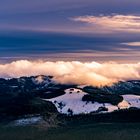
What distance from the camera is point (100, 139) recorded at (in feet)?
464

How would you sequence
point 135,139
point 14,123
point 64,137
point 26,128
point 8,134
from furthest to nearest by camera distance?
1. point 14,123
2. point 26,128
3. point 8,134
4. point 64,137
5. point 135,139

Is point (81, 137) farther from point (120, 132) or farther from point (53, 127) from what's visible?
point (53, 127)

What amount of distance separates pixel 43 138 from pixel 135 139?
26.8 m

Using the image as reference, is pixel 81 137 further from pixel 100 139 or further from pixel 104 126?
pixel 104 126

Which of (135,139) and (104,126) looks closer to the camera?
(135,139)

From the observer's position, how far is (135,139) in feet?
450

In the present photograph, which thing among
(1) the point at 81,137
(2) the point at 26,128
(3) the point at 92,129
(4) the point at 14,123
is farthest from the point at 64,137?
(4) the point at 14,123

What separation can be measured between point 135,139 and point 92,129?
26394mm

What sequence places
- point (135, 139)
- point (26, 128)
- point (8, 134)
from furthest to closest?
point (26, 128), point (8, 134), point (135, 139)

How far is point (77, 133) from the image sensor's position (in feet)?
503

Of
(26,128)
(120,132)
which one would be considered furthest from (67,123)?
(120,132)

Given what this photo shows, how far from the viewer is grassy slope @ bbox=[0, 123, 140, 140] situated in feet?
474

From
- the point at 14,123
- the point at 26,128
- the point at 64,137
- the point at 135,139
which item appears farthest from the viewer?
the point at 14,123

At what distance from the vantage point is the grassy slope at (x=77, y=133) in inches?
5685
